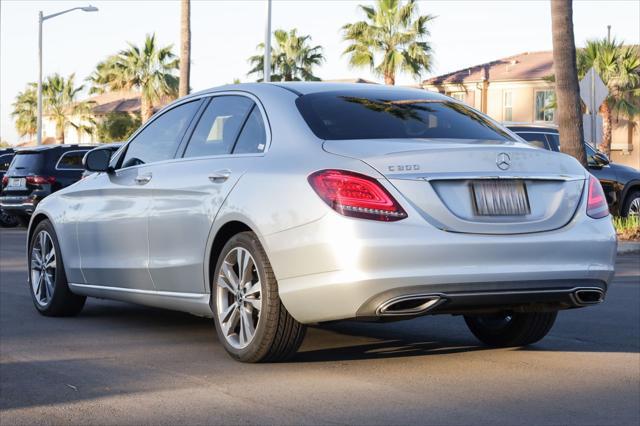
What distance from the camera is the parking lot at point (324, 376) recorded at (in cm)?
549

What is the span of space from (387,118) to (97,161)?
253cm

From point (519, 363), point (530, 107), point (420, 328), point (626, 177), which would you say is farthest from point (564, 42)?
point (530, 107)

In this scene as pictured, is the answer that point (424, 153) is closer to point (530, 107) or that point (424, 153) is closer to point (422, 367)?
point (422, 367)

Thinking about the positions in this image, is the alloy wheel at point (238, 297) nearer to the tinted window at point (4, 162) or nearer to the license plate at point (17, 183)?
the license plate at point (17, 183)

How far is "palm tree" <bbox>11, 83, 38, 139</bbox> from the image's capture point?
280 feet

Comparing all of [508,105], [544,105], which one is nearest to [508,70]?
[508,105]

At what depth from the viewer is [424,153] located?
624cm

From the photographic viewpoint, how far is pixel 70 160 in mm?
24172

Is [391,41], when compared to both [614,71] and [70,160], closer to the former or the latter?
[614,71]

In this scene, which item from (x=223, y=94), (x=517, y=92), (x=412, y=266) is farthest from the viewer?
(x=517, y=92)

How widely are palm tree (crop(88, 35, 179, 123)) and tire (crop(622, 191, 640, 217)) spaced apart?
3792 centimetres

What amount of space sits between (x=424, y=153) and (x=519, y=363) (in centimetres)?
151

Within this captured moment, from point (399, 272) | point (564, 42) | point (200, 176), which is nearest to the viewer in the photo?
point (399, 272)

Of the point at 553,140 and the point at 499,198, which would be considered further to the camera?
the point at 553,140
